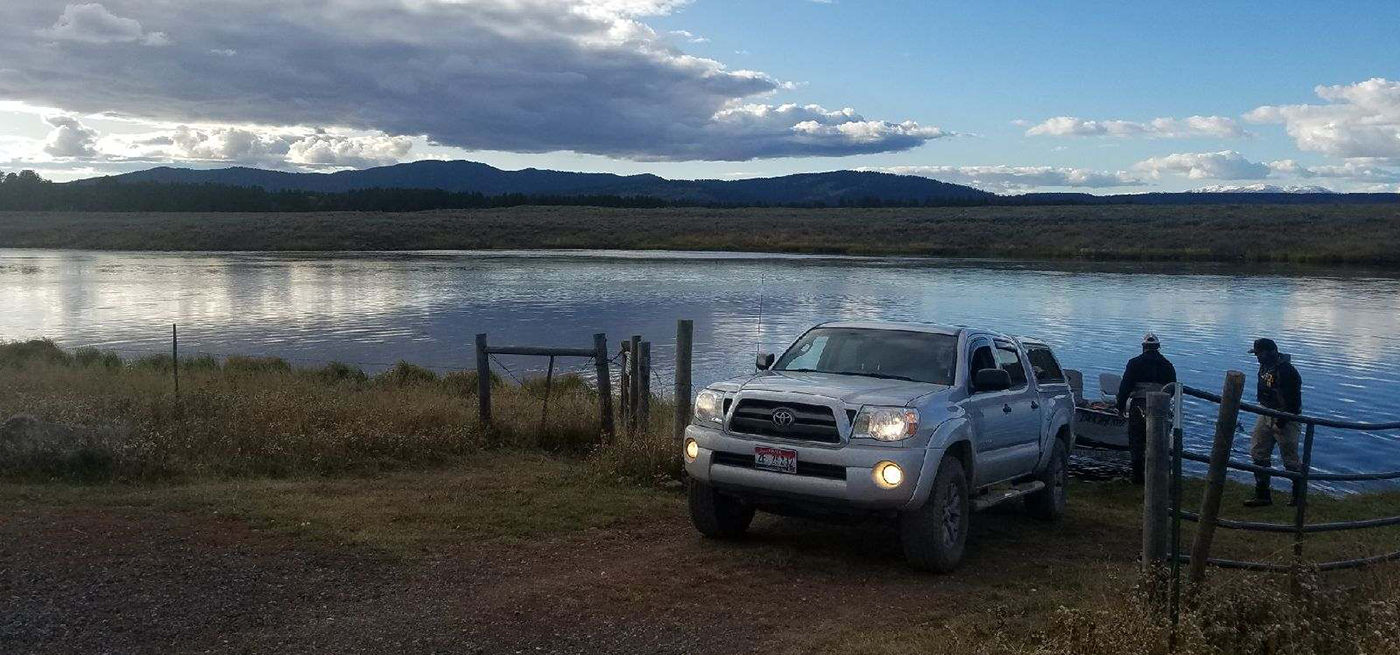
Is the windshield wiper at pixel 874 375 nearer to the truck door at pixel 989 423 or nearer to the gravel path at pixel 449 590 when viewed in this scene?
the truck door at pixel 989 423

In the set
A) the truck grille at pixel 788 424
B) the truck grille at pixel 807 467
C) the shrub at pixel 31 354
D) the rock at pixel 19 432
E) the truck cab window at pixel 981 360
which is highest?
the truck cab window at pixel 981 360

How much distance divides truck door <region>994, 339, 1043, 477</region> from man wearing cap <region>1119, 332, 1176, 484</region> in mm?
3659

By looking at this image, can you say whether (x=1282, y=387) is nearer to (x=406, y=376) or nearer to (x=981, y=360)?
(x=981, y=360)

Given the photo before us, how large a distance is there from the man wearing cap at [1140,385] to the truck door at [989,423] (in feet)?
14.0

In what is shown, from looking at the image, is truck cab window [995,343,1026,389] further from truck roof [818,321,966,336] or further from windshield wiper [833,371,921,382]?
Answer: windshield wiper [833,371,921,382]

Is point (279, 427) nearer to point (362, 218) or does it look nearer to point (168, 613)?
point (168, 613)

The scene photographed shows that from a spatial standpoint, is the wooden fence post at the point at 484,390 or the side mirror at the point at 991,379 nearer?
the side mirror at the point at 991,379

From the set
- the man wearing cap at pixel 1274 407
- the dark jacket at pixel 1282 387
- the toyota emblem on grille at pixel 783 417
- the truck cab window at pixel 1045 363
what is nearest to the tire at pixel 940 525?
the toyota emblem on grille at pixel 783 417

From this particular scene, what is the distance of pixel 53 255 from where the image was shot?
67.0 m

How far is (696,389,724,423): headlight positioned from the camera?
8.49 metres

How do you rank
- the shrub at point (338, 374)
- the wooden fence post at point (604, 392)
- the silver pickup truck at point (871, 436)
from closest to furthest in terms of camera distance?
the silver pickup truck at point (871, 436), the wooden fence post at point (604, 392), the shrub at point (338, 374)

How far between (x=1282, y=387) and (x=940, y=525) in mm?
5728

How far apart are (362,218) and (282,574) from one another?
98702 millimetres

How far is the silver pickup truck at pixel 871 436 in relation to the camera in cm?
788
